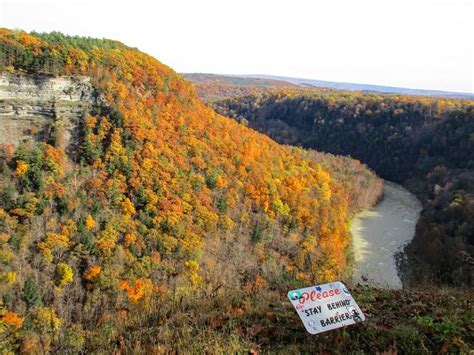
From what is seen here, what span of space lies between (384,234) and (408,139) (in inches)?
2426

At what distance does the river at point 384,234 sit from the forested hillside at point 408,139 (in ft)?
7.86

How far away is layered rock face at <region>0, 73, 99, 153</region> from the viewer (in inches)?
1634

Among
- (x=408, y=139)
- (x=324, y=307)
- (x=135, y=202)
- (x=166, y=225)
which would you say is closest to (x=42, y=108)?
(x=135, y=202)

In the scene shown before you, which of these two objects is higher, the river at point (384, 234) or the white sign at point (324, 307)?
the white sign at point (324, 307)

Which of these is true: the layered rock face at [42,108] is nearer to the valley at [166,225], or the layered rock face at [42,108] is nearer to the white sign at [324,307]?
the valley at [166,225]

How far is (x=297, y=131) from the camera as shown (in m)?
147

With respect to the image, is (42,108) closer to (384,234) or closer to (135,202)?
(135,202)

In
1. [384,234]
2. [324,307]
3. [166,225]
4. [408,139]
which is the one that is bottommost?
[384,234]

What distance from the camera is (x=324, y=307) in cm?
649

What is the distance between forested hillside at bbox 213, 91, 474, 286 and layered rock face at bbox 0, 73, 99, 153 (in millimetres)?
43642

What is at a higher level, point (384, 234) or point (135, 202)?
point (135, 202)

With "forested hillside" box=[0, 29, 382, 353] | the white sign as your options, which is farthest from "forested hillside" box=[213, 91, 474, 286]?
the white sign

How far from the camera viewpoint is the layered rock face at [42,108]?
41.5 metres

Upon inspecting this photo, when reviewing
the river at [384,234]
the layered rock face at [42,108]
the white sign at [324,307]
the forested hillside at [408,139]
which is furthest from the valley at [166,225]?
the forested hillside at [408,139]
